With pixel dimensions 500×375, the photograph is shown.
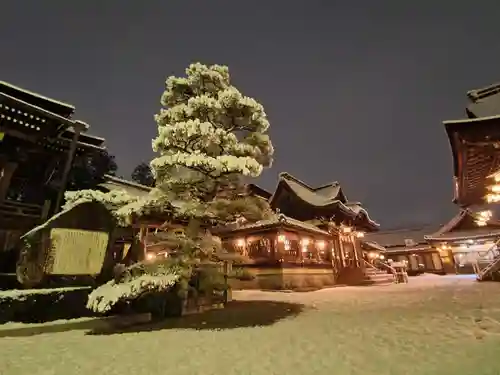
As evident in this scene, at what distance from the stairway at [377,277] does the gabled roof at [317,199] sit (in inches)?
176

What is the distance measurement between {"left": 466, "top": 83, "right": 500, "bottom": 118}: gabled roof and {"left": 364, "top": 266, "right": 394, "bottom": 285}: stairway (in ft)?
47.3

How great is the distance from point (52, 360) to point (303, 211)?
21004mm

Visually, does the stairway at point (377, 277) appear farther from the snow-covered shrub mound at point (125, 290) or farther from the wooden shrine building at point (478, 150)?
the snow-covered shrub mound at point (125, 290)

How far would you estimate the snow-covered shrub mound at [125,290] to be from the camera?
239 inches

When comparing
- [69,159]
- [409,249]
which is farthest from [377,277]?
[69,159]

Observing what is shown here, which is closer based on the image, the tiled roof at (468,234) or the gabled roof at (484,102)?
the gabled roof at (484,102)

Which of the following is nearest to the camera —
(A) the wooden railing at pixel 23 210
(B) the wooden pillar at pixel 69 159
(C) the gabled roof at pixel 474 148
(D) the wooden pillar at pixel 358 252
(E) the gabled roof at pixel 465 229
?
(C) the gabled roof at pixel 474 148

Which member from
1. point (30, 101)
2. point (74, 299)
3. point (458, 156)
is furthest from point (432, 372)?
point (30, 101)

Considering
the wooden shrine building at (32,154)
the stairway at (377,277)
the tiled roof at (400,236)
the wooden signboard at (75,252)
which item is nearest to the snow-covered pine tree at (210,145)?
the wooden signboard at (75,252)

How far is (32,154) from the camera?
1617 cm

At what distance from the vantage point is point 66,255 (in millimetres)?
9852

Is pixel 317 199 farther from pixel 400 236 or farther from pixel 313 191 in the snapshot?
pixel 400 236

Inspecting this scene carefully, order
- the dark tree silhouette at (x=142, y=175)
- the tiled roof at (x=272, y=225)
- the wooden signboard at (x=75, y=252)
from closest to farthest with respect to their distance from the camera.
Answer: the wooden signboard at (x=75, y=252) < the tiled roof at (x=272, y=225) < the dark tree silhouette at (x=142, y=175)

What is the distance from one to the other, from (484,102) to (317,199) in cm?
1585
